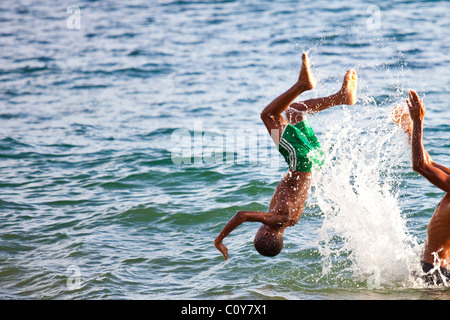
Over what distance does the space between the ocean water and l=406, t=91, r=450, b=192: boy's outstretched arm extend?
3.10ft

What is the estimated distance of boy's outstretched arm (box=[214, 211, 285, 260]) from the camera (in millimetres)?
6645

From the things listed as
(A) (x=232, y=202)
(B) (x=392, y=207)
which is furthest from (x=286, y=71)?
(B) (x=392, y=207)

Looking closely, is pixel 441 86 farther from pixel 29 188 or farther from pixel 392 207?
pixel 29 188

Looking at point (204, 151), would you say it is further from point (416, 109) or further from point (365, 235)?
point (416, 109)

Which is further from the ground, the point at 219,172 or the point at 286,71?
the point at 286,71

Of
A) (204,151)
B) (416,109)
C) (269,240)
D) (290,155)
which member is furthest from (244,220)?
(204,151)

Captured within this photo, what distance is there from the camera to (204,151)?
11.4m

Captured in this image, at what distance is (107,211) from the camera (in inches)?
370

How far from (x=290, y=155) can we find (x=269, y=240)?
941 millimetres

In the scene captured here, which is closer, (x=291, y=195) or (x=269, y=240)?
(x=269, y=240)

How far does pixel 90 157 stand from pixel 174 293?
16.4ft

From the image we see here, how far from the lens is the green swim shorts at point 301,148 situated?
664 cm

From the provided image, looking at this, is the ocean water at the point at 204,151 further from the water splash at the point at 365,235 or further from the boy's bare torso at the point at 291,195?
the boy's bare torso at the point at 291,195

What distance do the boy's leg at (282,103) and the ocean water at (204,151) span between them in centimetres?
60
